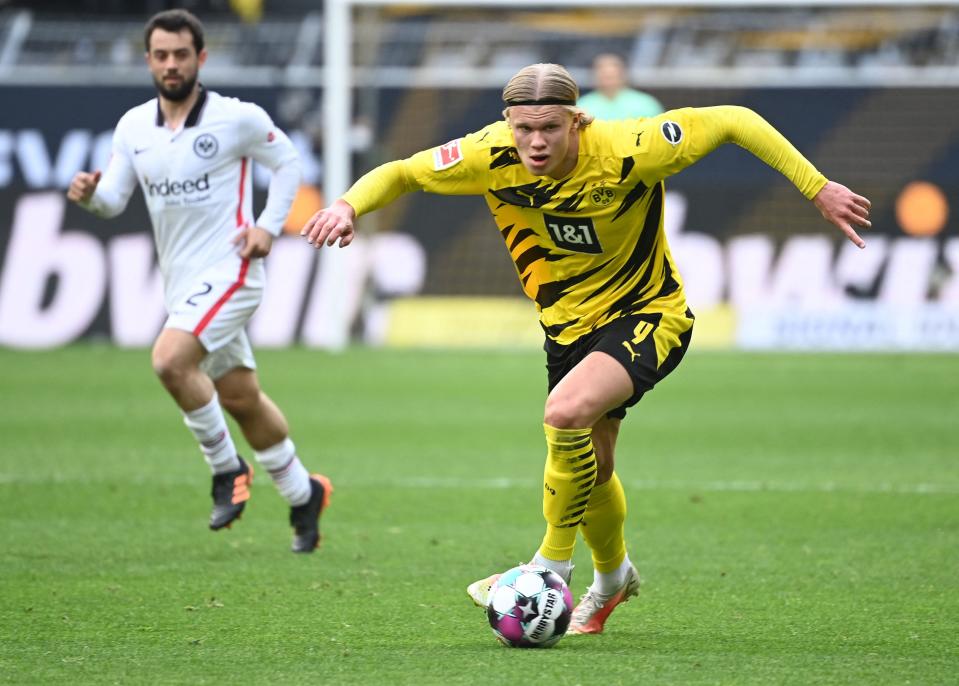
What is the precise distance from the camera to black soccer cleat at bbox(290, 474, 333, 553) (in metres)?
7.11

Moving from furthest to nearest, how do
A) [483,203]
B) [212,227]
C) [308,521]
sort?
[483,203] → [212,227] → [308,521]

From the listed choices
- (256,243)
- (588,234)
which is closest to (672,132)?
(588,234)

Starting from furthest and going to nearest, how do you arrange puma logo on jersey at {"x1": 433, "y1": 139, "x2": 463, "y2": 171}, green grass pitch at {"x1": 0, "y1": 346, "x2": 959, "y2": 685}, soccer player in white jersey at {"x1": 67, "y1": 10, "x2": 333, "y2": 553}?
soccer player in white jersey at {"x1": 67, "y1": 10, "x2": 333, "y2": 553} < puma logo on jersey at {"x1": 433, "y1": 139, "x2": 463, "y2": 171} < green grass pitch at {"x1": 0, "y1": 346, "x2": 959, "y2": 685}

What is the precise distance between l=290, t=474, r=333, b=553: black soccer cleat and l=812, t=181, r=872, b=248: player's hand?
9.85 feet

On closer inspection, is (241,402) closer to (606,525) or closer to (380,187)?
(380,187)

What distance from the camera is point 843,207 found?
5234 mm

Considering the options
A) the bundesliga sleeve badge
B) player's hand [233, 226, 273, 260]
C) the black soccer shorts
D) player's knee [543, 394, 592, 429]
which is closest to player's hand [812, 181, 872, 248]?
the bundesliga sleeve badge

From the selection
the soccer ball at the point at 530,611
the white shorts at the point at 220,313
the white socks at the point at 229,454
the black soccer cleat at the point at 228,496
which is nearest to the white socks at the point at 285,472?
the white socks at the point at 229,454

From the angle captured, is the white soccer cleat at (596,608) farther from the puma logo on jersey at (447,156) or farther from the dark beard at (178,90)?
the dark beard at (178,90)

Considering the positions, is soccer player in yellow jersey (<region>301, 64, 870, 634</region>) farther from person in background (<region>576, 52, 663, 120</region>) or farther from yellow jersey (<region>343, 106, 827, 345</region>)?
person in background (<region>576, 52, 663, 120</region>)

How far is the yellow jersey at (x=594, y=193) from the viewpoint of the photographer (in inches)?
212

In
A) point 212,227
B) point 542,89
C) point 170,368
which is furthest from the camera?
point 212,227

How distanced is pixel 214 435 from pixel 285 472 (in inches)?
15.2

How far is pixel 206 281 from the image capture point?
720cm
